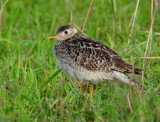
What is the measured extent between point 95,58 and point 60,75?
0.81 meters

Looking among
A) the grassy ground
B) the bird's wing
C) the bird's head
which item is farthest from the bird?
the bird's head

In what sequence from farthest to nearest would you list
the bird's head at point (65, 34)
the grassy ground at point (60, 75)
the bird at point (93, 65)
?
the bird's head at point (65, 34) → the bird at point (93, 65) → the grassy ground at point (60, 75)

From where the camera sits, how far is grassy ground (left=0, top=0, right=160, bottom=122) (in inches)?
276

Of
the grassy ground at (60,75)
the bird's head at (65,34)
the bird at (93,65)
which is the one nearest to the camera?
the grassy ground at (60,75)

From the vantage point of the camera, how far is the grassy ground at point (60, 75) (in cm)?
701

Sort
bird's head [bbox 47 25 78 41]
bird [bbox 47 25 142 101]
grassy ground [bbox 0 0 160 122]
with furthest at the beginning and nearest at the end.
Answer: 1. bird's head [bbox 47 25 78 41]
2. bird [bbox 47 25 142 101]
3. grassy ground [bbox 0 0 160 122]

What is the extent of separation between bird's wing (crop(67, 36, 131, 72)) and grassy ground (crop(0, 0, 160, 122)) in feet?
0.88

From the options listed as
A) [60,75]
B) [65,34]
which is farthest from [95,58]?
[65,34]

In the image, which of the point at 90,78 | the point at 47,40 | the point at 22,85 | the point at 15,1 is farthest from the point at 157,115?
the point at 15,1

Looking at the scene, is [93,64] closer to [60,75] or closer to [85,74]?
[85,74]

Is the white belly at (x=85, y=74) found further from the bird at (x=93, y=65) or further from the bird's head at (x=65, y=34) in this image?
the bird's head at (x=65, y=34)

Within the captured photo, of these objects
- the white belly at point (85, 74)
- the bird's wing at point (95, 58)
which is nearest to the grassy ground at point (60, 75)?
the white belly at point (85, 74)

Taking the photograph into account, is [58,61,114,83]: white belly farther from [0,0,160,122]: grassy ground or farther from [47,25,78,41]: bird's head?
[47,25,78,41]: bird's head

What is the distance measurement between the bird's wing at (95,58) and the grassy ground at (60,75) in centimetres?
27
